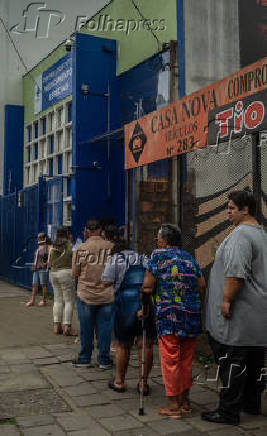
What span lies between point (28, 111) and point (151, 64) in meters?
6.96

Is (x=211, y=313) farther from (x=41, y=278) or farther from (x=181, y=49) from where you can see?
(x=41, y=278)

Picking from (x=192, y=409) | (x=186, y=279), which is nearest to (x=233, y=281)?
(x=186, y=279)

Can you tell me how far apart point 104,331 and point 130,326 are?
116cm

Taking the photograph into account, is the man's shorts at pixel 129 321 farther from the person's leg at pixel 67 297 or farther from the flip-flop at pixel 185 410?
the person's leg at pixel 67 297

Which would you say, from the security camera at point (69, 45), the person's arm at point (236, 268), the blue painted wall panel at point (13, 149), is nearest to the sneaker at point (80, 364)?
the person's arm at point (236, 268)

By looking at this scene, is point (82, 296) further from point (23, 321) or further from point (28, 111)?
point (28, 111)

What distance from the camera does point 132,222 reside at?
8.22m

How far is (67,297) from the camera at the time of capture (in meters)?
8.53

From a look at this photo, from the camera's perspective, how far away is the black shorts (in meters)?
5.21

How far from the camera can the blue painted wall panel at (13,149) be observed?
57.9 feet

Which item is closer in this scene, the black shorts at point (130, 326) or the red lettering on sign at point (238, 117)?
the black shorts at point (130, 326)

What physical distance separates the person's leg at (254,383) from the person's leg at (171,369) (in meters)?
0.64

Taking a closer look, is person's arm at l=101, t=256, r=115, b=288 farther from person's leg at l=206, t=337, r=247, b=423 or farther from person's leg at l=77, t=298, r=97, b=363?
person's leg at l=206, t=337, r=247, b=423

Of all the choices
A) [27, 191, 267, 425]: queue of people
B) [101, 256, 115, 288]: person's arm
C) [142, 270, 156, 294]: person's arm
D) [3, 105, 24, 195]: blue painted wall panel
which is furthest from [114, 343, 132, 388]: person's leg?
[3, 105, 24, 195]: blue painted wall panel
